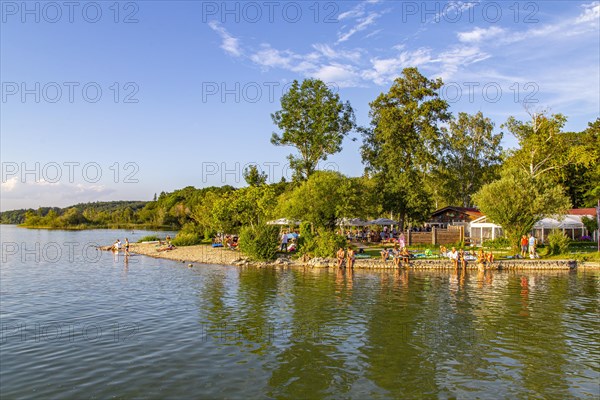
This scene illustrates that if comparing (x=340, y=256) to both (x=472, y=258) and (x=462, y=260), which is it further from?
(x=472, y=258)

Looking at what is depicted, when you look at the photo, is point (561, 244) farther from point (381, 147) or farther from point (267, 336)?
point (267, 336)

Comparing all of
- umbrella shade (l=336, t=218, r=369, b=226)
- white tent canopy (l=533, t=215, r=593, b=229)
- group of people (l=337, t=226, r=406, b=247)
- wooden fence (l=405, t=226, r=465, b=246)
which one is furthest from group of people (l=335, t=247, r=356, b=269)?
white tent canopy (l=533, t=215, r=593, b=229)

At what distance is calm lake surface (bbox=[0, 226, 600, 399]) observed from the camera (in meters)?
11.4

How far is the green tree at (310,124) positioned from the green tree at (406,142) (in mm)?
5296

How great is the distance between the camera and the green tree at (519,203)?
1449 inches

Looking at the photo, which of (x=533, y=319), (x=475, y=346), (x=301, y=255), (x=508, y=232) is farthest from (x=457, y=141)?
(x=475, y=346)

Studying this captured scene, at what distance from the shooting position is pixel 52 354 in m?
13.9

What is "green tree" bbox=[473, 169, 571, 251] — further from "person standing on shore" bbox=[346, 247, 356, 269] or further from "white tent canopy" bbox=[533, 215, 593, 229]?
"person standing on shore" bbox=[346, 247, 356, 269]

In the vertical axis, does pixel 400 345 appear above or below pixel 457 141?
below

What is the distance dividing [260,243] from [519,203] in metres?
21.3

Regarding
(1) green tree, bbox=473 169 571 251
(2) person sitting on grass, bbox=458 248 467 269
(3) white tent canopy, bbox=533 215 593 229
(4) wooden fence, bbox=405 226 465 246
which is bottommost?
(2) person sitting on grass, bbox=458 248 467 269

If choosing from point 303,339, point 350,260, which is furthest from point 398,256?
point 303,339

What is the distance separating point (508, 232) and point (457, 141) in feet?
119

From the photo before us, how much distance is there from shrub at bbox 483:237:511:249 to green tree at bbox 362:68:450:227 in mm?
9921
